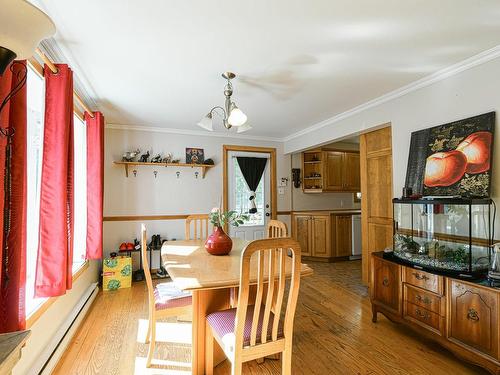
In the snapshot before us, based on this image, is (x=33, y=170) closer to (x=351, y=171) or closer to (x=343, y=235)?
(x=343, y=235)

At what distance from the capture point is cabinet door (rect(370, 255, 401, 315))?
233 centimetres

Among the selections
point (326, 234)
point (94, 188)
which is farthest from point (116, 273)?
point (326, 234)

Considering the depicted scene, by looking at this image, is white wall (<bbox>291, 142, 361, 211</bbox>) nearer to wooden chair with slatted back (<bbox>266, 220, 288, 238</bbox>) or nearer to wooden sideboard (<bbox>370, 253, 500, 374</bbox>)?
wooden chair with slatted back (<bbox>266, 220, 288, 238</bbox>)

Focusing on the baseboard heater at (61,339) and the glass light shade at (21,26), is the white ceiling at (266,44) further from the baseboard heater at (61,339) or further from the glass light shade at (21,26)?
the baseboard heater at (61,339)

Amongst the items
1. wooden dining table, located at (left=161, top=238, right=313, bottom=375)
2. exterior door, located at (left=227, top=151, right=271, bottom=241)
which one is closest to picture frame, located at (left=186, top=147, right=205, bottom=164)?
exterior door, located at (left=227, top=151, right=271, bottom=241)

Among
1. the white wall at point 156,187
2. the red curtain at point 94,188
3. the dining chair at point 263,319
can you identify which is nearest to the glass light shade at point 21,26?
the dining chair at point 263,319

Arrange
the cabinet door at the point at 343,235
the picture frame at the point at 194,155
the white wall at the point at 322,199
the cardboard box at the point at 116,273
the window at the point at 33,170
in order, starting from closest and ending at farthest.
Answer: the window at the point at 33,170
the cardboard box at the point at 116,273
the picture frame at the point at 194,155
the cabinet door at the point at 343,235
the white wall at the point at 322,199

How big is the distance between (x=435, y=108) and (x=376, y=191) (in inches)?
47.1

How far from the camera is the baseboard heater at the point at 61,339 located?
1.76m

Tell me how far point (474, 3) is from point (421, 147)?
1.28 m

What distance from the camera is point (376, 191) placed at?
3.36 m

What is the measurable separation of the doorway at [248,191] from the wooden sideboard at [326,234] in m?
0.71

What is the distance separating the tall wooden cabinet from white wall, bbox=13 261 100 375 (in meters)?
4.04

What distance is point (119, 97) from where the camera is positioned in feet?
9.76
